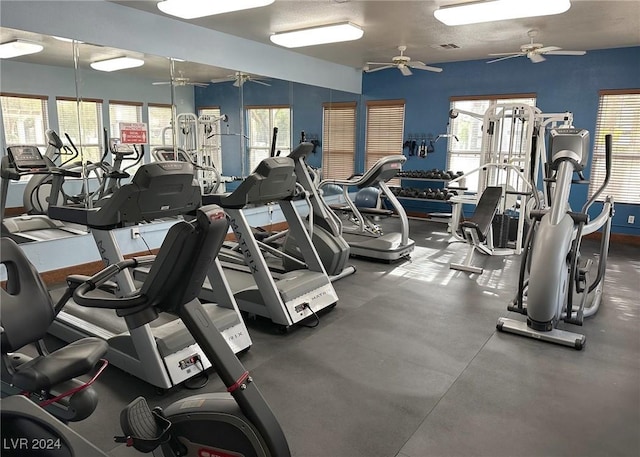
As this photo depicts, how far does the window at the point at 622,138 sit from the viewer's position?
659cm

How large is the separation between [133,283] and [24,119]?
2.70 meters

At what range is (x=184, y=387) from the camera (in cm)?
268

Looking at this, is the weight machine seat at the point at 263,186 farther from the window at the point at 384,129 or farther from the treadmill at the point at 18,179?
the window at the point at 384,129

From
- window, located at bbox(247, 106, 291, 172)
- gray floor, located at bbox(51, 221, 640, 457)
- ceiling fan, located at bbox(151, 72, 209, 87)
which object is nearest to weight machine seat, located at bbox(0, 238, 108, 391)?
gray floor, located at bbox(51, 221, 640, 457)

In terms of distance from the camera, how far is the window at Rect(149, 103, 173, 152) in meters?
5.25

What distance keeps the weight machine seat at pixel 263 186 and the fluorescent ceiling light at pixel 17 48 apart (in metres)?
2.41

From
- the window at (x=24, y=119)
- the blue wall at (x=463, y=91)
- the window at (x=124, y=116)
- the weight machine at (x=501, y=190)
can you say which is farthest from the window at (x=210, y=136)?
the weight machine at (x=501, y=190)

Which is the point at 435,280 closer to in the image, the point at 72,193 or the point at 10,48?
the point at 72,193

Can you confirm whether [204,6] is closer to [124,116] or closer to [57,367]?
[124,116]

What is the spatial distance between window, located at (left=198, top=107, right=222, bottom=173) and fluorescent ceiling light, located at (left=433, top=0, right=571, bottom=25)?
3.10 metres

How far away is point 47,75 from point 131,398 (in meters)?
3.41

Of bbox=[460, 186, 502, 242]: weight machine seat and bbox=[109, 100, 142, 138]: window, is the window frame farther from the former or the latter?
bbox=[460, 186, 502, 242]: weight machine seat

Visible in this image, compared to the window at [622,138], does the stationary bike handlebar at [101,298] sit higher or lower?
lower

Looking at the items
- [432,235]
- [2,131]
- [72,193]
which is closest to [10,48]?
[2,131]
